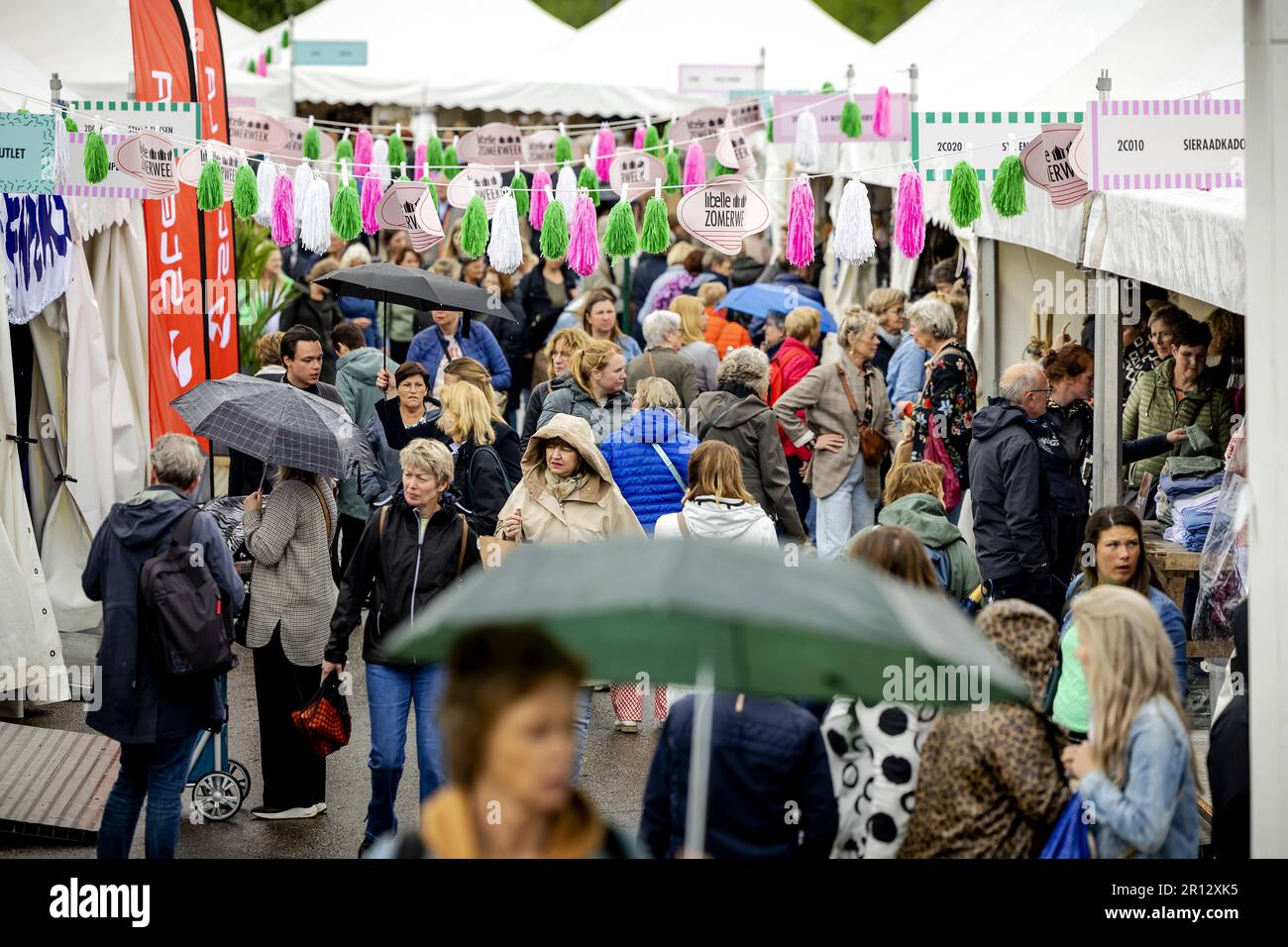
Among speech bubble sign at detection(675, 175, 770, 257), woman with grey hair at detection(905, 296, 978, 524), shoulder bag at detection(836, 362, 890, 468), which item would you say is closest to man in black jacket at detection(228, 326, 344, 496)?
speech bubble sign at detection(675, 175, 770, 257)

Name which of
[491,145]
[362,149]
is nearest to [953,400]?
[491,145]

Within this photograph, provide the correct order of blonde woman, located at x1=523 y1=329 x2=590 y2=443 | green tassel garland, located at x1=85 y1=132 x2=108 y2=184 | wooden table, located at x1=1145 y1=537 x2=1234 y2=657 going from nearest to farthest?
wooden table, located at x1=1145 y1=537 x2=1234 y2=657 → green tassel garland, located at x1=85 y1=132 x2=108 y2=184 → blonde woman, located at x1=523 y1=329 x2=590 y2=443

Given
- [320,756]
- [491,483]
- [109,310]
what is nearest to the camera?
[320,756]

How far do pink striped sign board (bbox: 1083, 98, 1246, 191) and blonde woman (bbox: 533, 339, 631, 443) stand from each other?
287 cm

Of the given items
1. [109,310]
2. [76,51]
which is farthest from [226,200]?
[76,51]

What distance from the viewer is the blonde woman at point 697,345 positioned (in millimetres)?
11570

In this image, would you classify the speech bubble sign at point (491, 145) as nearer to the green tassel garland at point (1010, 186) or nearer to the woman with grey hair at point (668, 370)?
the woman with grey hair at point (668, 370)

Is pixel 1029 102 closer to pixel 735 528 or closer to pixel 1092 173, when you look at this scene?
pixel 1092 173

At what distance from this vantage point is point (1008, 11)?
48.3ft

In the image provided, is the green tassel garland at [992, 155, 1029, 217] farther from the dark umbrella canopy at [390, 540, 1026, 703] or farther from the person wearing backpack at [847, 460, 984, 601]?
the dark umbrella canopy at [390, 540, 1026, 703]

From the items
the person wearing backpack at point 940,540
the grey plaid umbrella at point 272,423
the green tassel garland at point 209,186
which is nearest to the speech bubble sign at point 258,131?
the green tassel garland at point 209,186

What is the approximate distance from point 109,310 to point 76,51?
3.69m

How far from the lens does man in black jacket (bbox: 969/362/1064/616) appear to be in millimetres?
7828
